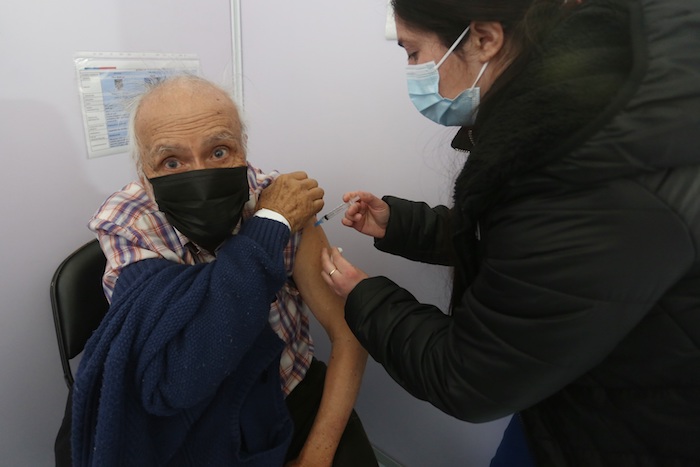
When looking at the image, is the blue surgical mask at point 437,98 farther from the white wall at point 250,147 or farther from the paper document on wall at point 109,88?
the paper document on wall at point 109,88

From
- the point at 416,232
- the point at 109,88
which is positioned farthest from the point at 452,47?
the point at 109,88

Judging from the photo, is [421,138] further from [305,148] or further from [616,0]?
[616,0]

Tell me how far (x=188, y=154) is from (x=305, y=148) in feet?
2.45

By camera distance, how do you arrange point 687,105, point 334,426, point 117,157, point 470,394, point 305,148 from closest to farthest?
point 687,105 → point 470,394 → point 334,426 → point 117,157 → point 305,148

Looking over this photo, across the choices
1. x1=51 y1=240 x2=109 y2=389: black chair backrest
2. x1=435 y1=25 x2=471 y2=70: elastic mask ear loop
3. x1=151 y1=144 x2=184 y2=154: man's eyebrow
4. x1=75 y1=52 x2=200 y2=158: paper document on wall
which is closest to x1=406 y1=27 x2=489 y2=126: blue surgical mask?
x1=435 y1=25 x2=471 y2=70: elastic mask ear loop

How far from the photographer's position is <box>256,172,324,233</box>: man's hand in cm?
99

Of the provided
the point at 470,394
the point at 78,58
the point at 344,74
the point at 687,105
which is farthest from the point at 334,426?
the point at 78,58

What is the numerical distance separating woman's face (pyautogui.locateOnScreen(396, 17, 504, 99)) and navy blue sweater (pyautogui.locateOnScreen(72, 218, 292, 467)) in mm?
476

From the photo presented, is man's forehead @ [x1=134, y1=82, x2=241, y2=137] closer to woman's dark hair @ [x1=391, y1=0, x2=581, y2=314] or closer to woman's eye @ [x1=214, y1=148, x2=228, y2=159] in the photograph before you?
woman's eye @ [x1=214, y1=148, x2=228, y2=159]

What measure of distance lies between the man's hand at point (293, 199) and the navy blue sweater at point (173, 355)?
0.23 ft

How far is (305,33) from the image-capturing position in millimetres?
1448

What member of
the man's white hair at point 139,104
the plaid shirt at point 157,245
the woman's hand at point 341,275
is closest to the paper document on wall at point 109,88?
the man's white hair at point 139,104

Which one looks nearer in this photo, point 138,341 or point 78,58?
point 138,341

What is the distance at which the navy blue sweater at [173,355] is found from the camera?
75 cm
